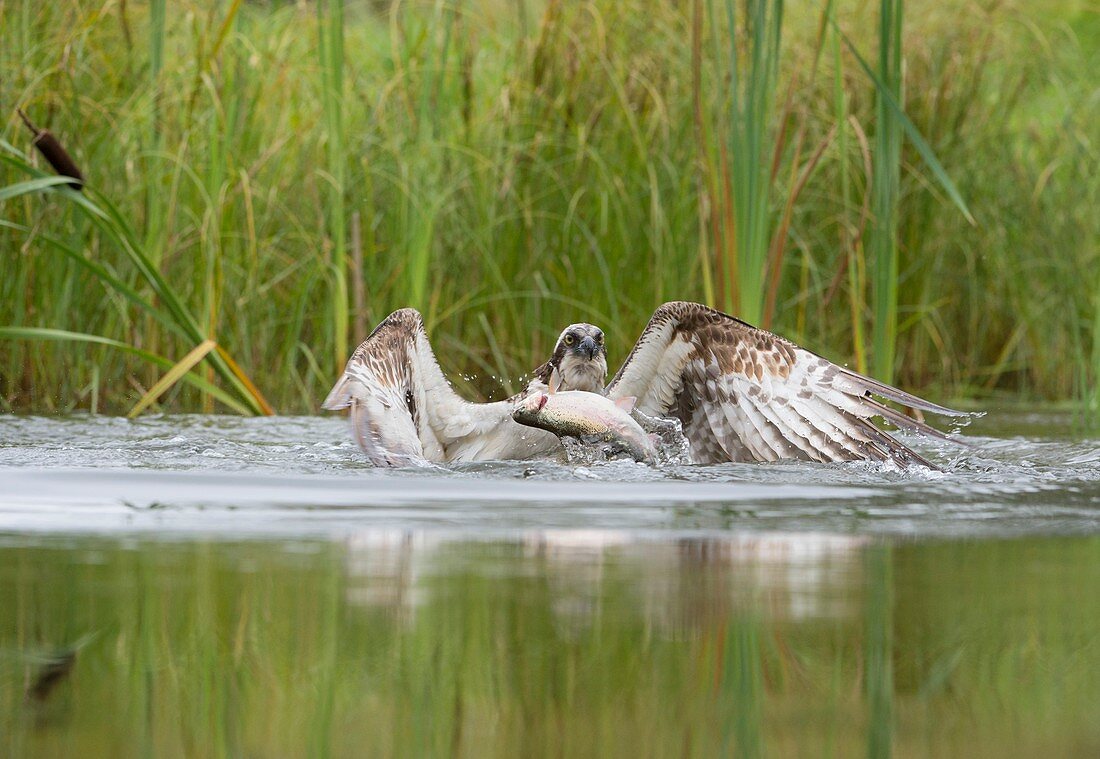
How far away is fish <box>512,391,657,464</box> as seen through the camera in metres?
4.52

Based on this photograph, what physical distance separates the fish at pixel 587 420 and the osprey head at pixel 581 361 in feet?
1.77

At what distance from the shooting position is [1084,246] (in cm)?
801

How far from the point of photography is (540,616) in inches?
90.3

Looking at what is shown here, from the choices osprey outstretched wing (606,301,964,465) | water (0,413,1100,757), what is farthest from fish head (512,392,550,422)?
osprey outstretched wing (606,301,964,465)

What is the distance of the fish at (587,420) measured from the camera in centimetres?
452

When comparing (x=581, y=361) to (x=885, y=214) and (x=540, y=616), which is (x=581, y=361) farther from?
(x=540, y=616)

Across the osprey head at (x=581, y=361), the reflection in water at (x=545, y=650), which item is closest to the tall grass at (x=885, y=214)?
the osprey head at (x=581, y=361)

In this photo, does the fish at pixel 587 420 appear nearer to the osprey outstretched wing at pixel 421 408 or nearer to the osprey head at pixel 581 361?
the osprey outstretched wing at pixel 421 408

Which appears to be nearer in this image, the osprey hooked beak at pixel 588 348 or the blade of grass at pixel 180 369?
the osprey hooked beak at pixel 588 348

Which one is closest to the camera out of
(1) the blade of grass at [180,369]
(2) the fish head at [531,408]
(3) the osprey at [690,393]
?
(2) the fish head at [531,408]

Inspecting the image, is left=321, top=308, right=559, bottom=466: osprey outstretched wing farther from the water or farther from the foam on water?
the water

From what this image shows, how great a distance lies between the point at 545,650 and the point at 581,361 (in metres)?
3.20

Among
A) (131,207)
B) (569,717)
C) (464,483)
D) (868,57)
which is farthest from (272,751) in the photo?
(868,57)

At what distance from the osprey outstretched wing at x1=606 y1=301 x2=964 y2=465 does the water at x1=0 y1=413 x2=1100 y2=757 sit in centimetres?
77
